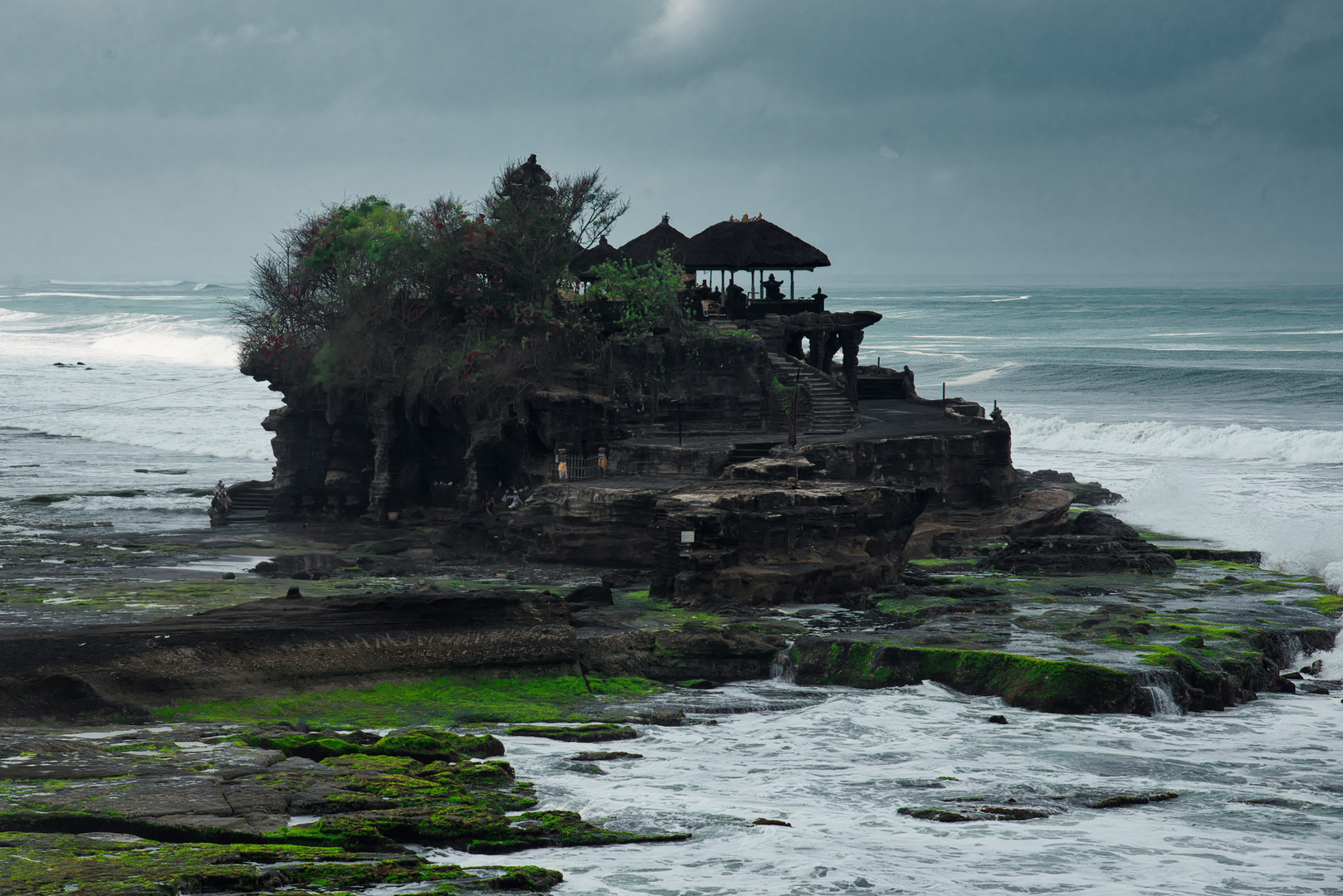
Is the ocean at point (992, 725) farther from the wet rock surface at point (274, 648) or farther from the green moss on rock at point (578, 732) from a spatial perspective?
the wet rock surface at point (274, 648)

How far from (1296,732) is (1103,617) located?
5.41m

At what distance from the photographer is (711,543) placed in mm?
26844

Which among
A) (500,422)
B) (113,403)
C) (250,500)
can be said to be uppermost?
(113,403)

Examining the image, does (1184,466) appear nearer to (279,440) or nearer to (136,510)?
(279,440)

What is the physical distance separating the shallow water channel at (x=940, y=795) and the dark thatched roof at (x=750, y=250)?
69.8 ft

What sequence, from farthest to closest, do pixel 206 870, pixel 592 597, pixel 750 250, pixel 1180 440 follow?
pixel 1180 440
pixel 750 250
pixel 592 597
pixel 206 870

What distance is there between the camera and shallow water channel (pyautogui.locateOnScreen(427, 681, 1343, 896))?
45.6ft

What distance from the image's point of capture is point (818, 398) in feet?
125

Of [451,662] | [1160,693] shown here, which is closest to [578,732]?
[451,662]

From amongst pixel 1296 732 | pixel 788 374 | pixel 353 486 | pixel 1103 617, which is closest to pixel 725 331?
pixel 788 374

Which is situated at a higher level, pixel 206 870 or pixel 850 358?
pixel 850 358

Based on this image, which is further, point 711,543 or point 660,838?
point 711,543

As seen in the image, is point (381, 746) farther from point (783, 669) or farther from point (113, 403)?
point (113, 403)

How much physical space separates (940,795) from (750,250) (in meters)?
26.4
